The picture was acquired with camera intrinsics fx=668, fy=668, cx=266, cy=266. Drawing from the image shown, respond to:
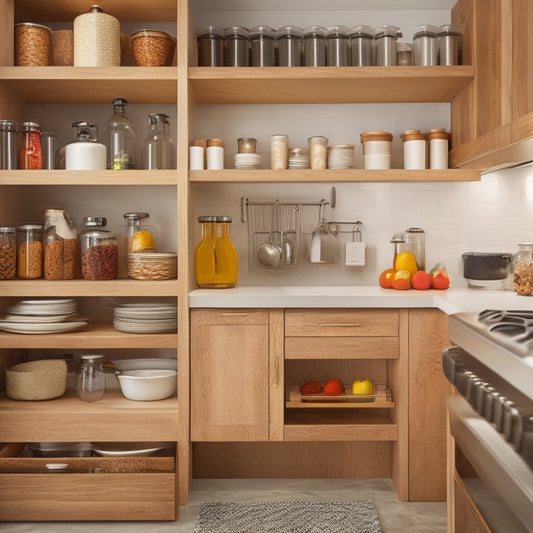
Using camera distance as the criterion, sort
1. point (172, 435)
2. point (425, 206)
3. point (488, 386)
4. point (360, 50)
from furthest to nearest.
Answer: point (425, 206)
point (360, 50)
point (172, 435)
point (488, 386)

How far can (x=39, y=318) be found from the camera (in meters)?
3.05

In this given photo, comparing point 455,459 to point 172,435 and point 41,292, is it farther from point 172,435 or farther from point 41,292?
point 41,292

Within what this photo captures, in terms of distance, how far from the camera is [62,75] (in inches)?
119

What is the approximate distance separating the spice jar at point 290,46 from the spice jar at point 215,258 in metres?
0.80

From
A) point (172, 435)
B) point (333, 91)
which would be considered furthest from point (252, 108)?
point (172, 435)

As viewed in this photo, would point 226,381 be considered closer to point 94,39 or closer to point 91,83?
point 91,83

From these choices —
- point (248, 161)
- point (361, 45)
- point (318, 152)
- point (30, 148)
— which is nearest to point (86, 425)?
point (30, 148)

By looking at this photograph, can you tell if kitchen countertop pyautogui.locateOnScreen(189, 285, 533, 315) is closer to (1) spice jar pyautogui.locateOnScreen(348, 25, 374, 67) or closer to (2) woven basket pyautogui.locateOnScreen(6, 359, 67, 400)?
(2) woven basket pyautogui.locateOnScreen(6, 359, 67, 400)

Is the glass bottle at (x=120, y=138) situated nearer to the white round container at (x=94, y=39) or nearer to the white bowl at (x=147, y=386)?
the white round container at (x=94, y=39)

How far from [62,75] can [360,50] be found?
1386 mm

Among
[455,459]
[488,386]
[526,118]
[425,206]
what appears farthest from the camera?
[425,206]

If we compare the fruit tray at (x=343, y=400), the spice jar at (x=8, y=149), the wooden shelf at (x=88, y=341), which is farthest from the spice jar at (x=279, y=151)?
the spice jar at (x=8, y=149)

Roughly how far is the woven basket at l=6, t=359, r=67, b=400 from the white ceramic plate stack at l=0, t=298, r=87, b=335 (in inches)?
6.9

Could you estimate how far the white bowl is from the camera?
10.1 ft
